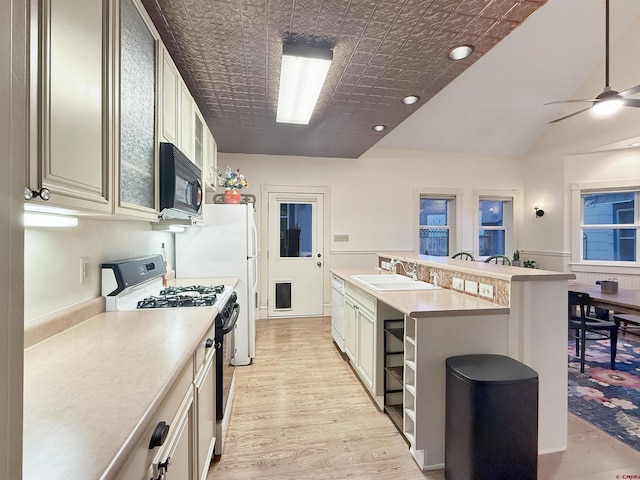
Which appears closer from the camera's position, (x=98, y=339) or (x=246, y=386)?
(x=98, y=339)

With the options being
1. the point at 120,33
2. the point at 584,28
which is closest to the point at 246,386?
the point at 120,33

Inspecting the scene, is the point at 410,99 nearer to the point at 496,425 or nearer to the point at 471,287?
the point at 471,287

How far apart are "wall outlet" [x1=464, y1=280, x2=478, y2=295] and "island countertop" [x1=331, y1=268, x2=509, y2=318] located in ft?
0.12

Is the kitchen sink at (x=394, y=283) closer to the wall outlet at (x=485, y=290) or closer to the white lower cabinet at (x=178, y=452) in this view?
the wall outlet at (x=485, y=290)

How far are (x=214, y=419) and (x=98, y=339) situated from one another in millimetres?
843

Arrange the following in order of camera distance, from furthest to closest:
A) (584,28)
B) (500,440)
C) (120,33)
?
(584,28) → (500,440) → (120,33)

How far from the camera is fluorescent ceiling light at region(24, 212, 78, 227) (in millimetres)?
1164

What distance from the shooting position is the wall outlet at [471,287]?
2158 mm

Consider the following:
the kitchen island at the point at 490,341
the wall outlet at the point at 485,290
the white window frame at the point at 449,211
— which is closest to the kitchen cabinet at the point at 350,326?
the kitchen island at the point at 490,341

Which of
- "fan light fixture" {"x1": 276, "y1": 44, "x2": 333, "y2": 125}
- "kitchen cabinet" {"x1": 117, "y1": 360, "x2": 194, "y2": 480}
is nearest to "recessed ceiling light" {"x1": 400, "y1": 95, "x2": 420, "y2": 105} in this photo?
"fan light fixture" {"x1": 276, "y1": 44, "x2": 333, "y2": 125}

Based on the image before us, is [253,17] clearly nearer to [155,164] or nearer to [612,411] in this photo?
[155,164]

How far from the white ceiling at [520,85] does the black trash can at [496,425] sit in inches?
153

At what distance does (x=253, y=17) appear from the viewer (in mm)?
Result: 1728

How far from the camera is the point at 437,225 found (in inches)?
224
